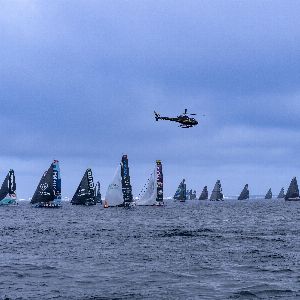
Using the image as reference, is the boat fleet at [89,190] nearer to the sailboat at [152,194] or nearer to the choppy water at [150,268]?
the sailboat at [152,194]

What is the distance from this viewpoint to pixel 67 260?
111 feet

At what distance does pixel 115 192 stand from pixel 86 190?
18.6 meters

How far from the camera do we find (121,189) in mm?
124562

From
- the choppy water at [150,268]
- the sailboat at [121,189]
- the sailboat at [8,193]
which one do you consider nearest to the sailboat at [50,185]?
the sailboat at [121,189]

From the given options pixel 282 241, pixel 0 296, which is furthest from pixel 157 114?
pixel 0 296

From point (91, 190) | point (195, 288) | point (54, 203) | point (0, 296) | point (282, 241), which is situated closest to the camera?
point (0, 296)

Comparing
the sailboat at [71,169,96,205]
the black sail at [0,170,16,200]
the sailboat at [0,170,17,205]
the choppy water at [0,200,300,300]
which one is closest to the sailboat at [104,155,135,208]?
the sailboat at [71,169,96,205]

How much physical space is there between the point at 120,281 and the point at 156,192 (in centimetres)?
11531

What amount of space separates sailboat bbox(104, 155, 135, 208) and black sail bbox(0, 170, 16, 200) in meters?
33.6

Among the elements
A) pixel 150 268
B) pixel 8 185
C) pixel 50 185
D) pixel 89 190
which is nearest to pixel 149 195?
pixel 89 190

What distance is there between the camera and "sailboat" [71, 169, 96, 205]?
137m

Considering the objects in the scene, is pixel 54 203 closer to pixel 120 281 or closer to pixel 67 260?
pixel 67 260

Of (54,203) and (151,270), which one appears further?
(54,203)

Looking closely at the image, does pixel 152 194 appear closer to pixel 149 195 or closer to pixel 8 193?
pixel 149 195
